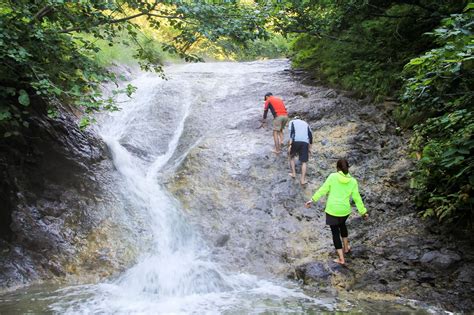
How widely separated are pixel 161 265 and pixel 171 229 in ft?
4.34

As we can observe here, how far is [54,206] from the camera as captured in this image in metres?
8.77

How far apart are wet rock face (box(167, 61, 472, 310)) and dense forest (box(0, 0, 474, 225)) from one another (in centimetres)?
69

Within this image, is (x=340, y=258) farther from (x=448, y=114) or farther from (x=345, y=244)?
(x=448, y=114)

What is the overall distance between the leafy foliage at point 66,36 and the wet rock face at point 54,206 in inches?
30.3

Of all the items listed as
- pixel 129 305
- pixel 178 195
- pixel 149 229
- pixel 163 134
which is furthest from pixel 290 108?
pixel 129 305

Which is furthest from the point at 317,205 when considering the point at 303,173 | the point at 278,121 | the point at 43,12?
the point at 43,12

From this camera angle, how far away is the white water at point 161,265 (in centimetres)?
638

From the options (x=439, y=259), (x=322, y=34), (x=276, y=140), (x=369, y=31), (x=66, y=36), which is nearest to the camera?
(x=439, y=259)

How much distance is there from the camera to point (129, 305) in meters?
6.40

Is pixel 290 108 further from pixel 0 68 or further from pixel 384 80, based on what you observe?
pixel 0 68

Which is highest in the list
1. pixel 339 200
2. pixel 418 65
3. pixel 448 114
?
pixel 418 65

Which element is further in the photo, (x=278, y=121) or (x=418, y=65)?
(x=278, y=121)

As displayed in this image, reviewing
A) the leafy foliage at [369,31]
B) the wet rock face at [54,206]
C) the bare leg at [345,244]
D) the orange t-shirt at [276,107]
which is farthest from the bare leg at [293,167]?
the wet rock face at [54,206]

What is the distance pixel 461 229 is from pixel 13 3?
8.52 metres
